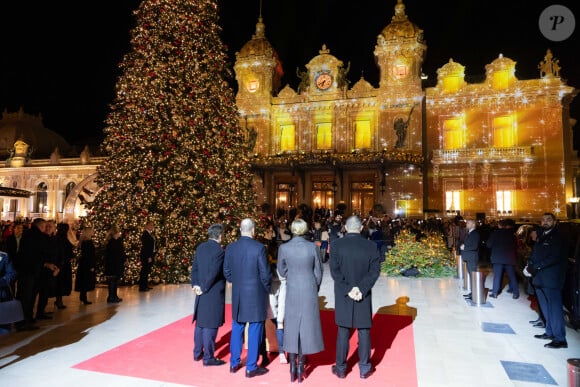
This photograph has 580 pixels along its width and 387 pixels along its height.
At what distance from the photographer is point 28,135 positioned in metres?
48.1

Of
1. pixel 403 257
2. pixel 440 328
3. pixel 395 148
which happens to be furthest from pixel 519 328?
pixel 395 148

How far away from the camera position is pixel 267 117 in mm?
29344

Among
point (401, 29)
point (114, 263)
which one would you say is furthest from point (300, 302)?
point (401, 29)

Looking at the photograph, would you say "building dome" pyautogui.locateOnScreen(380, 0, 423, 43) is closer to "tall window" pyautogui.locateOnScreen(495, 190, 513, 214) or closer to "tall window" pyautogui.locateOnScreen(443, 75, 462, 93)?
"tall window" pyautogui.locateOnScreen(443, 75, 462, 93)

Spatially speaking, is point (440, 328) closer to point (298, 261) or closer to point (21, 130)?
point (298, 261)

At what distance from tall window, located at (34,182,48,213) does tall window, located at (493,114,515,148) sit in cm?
4237

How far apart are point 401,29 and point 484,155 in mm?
10343

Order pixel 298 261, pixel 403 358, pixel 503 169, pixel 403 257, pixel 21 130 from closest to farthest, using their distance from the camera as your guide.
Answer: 1. pixel 298 261
2. pixel 403 358
3. pixel 403 257
4. pixel 503 169
5. pixel 21 130

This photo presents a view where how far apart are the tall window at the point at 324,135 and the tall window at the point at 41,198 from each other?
30547 millimetres

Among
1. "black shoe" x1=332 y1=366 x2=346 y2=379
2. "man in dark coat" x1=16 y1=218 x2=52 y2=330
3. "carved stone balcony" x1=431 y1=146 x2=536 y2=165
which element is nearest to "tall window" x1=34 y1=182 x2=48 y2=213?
"carved stone balcony" x1=431 y1=146 x2=536 y2=165

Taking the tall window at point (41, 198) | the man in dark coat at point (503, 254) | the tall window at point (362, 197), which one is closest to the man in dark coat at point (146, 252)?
the man in dark coat at point (503, 254)

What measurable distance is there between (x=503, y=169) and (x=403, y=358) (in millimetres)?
24025

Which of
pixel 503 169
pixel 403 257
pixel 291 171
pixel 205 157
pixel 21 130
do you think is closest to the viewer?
pixel 205 157

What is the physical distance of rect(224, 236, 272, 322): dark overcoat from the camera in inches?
187
